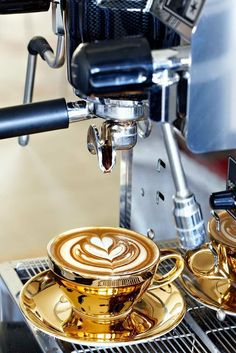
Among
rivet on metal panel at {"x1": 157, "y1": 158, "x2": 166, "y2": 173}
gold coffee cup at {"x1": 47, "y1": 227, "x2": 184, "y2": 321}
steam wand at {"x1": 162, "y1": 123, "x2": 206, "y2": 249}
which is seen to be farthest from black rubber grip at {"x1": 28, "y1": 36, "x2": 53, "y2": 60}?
steam wand at {"x1": 162, "y1": 123, "x2": 206, "y2": 249}

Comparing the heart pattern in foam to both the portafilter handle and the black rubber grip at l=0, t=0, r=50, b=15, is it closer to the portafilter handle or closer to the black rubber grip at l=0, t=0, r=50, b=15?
the portafilter handle

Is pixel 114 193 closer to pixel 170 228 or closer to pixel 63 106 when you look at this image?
pixel 170 228

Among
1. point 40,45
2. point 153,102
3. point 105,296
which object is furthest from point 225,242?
point 40,45

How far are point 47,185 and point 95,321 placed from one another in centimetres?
53

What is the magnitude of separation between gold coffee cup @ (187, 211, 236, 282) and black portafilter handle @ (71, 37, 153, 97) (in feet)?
0.92

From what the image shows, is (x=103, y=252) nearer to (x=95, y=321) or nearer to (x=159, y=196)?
(x=95, y=321)

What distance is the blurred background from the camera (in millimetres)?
1144

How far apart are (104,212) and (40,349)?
49 cm

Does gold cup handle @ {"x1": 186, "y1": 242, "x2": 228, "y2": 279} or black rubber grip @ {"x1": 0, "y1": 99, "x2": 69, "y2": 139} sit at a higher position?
black rubber grip @ {"x1": 0, "y1": 99, "x2": 69, "y2": 139}

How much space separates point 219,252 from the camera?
2.50 feet


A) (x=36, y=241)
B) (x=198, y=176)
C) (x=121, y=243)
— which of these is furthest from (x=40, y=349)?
(x=36, y=241)

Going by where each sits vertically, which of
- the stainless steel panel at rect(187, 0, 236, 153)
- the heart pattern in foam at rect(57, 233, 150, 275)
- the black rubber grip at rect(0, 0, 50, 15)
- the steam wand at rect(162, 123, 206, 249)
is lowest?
the heart pattern in foam at rect(57, 233, 150, 275)

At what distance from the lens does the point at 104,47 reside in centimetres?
50

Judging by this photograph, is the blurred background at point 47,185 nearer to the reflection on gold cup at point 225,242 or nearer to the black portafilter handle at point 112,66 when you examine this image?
the reflection on gold cup at point 225,242
